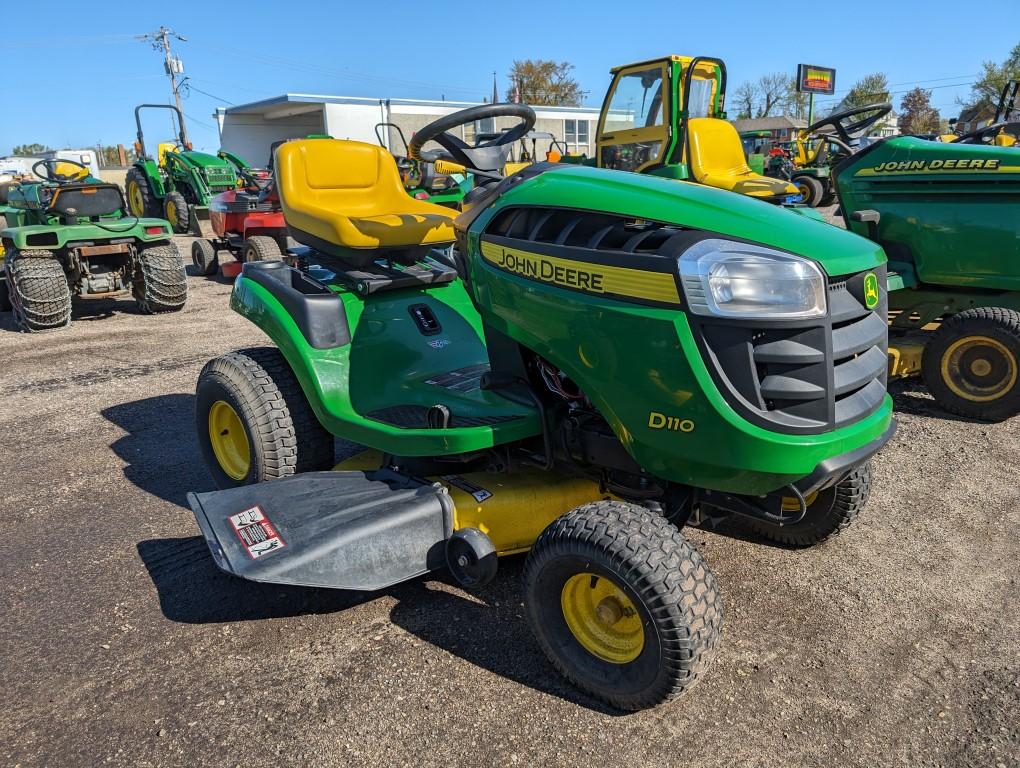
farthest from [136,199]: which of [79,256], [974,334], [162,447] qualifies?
[974,334]

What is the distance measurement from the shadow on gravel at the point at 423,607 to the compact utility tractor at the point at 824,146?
13.6 ft

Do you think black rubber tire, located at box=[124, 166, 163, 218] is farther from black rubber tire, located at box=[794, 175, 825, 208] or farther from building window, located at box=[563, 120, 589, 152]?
building window, located at box=[563, 120, 589, 152]

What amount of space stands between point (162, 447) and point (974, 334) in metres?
4.48

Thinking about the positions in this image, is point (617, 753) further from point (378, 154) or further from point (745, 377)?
point (378, 154)

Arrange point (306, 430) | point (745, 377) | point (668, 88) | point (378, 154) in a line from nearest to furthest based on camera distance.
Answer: point (745, 377), point (306, 430), point (378, 154), point (668, 88)

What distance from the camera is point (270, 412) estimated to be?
3115 mm

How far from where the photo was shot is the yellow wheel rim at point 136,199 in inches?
599

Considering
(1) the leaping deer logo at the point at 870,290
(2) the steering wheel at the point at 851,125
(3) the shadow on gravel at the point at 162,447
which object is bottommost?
(3) the shadow on gravel at the point at 162,447

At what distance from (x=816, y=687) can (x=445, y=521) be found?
3.94ft

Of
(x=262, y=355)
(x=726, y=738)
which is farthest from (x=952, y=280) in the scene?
(x=262, y=355)

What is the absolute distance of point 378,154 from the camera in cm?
391

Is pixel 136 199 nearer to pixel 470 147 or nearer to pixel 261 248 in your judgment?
Answer: pixel 261 248

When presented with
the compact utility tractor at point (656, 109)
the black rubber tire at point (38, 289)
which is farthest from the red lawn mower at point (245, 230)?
the compact utility tractor at point (656, 109)

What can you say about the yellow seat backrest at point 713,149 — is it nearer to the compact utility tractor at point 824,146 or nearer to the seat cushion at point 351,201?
the compact utility tractor at point 824,146
